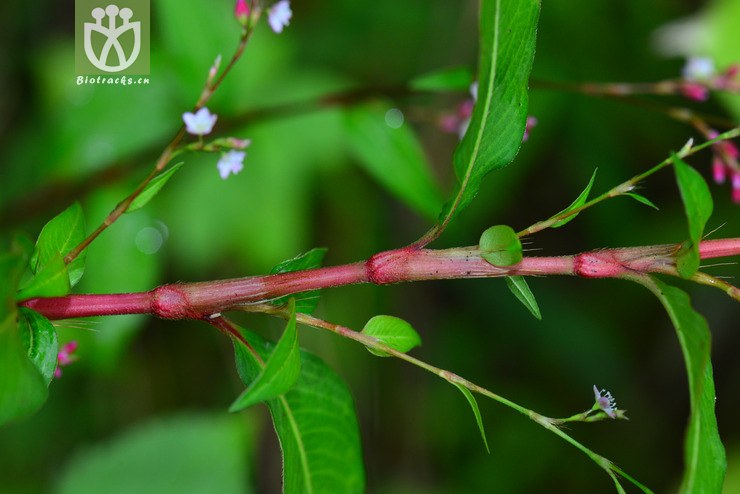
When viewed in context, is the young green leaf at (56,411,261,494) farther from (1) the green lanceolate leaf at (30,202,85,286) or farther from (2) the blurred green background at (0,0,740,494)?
(1) the green lanceolate leaf at (30,202,85,286)

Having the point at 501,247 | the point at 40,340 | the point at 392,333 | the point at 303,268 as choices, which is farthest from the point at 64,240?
the point at 501,247

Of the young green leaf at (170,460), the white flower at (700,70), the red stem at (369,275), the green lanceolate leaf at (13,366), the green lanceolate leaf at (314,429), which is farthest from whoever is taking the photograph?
the young green leaf at (170,460)

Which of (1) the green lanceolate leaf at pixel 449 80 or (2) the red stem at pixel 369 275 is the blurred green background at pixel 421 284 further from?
(2) the red stem at pixel 369 275

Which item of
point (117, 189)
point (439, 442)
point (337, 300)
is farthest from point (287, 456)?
point (439, 442)

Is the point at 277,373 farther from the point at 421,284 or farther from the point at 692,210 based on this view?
the point at 421,284

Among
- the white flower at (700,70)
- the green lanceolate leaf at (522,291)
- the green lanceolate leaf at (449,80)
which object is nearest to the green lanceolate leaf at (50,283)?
the green lanceolate leaf at (522,291)

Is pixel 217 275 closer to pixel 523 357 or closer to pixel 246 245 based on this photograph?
pixel 246 245
